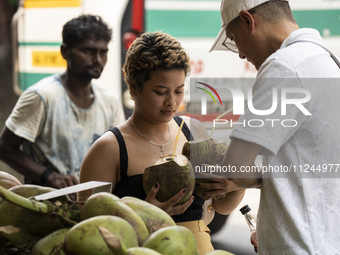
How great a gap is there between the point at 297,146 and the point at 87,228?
0.84 meters

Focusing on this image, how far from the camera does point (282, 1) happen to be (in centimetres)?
204

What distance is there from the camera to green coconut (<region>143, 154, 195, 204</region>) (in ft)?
6.97

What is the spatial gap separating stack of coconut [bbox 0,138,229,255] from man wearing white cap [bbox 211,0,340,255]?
0.48 m

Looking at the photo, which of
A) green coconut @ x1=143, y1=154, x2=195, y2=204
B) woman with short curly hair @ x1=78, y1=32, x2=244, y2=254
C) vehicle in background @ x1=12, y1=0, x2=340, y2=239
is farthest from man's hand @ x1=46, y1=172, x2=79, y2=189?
vehicle in background @ x1=12, y1=0, x2=340, y2=239

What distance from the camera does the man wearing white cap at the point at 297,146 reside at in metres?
1.83

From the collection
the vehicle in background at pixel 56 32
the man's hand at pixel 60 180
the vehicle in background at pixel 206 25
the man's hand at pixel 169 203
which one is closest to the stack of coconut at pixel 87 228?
the man's hand at pixel 169 203

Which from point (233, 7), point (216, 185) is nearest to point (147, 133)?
point (216, 185)

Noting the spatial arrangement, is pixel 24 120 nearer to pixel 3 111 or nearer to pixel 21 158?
pixel 21 158

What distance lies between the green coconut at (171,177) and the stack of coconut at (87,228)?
1.55ft

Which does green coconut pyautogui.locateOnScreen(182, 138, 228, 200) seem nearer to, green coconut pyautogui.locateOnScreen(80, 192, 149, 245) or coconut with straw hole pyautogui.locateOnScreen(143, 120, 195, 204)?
coconut with straw hole pyautogui.locateOnScreen(143, 120, 195, 204)

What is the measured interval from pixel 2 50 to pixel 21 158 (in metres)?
6.73

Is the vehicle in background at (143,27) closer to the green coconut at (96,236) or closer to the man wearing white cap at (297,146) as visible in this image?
the man wearing white cap at (297,146)

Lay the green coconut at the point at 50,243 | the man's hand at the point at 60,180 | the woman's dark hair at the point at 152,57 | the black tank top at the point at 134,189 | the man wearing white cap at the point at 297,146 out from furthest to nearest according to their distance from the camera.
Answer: the man's hand at the point at 60,180 → the woman's dark hair at the point at 152,57 → the black tank top at the point at 134,189 → the man wearing white cap at the point at 297,146 → the green coconut at the point at 50,243

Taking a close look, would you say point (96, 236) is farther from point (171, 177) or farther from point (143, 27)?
point (143, 27)
